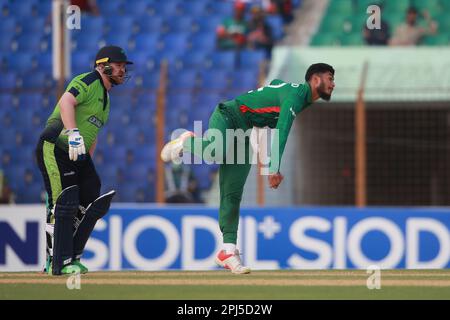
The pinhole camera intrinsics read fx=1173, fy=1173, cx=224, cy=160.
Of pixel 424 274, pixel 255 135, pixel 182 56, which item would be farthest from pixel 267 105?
pixel 182 56

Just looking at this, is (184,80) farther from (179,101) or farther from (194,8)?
(194,8)

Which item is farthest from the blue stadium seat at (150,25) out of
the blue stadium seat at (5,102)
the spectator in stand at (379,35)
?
the spectator in stand at (379,35)

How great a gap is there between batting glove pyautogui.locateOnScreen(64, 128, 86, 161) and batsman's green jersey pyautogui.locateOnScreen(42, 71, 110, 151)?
309 millimetres

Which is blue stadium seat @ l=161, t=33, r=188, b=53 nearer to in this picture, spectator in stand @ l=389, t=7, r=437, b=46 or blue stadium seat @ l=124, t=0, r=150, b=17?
blue stadium seat @ l=124, t=0, r=150, b=17

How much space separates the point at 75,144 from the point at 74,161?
457mm

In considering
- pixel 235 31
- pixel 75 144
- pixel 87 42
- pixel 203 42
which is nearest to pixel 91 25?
pixel 87 42

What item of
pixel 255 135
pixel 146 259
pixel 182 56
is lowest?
pixel 146 259

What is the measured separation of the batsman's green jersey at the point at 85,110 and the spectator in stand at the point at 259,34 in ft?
36.0

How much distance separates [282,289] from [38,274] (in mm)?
2691

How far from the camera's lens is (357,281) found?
9.98 metres

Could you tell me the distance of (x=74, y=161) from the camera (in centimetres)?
1027

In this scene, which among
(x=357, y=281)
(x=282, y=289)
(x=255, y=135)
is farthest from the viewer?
(x=255, y=135)
